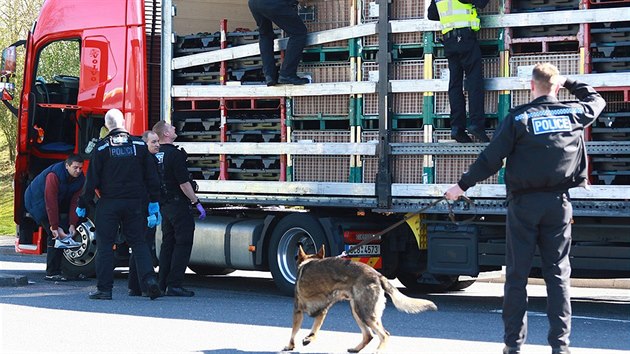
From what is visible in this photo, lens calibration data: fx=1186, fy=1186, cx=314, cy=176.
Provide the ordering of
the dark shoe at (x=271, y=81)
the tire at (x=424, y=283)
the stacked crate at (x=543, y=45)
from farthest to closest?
the tire at (x=424, y=283), the dark shoe at (x=271, y=81), the stacked crate at (x=543, y=45)

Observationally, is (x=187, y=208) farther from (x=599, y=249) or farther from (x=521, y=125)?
(x=521, y=125)

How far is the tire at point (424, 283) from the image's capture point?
13227 mm

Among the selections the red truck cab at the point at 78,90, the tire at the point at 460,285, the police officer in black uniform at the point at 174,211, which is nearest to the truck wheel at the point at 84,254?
the red truck cab at the point at 78,90

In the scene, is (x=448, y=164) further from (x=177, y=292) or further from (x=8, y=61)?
(x=8, y=61)

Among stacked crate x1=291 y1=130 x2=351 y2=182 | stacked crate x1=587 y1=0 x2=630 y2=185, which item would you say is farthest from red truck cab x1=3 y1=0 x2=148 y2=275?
stacked crate x1=587 y1=0 x2=630 y2=185

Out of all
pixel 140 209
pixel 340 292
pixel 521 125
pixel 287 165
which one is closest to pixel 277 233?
pixel 287 165

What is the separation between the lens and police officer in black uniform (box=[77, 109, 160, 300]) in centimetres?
1164

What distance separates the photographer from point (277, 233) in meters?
12.6

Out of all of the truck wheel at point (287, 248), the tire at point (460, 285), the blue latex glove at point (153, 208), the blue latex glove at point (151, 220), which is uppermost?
the blue latex glove at point (153, 208)

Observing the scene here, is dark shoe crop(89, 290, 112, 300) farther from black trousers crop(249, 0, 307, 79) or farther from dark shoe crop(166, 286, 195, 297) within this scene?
black trousers crop(249, 0, 307, 79)

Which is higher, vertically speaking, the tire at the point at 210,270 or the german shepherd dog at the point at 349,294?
the german shepherd dog at the point at 349,294

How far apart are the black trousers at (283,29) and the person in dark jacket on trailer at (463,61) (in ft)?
5.65

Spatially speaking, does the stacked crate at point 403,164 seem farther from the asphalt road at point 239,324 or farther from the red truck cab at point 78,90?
the red truck cab at point 78,90

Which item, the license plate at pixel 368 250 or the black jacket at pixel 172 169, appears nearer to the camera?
the license plate at pixel 368 250
